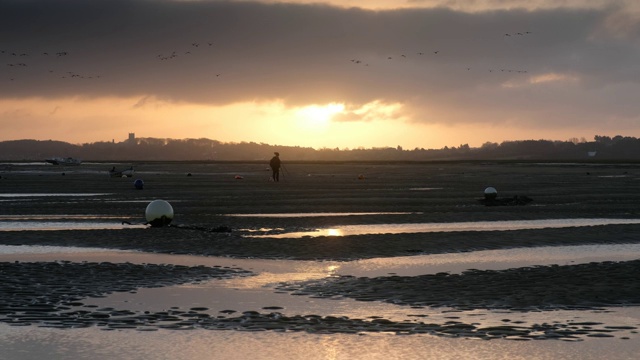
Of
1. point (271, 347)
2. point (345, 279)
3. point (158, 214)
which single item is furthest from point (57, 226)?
point (271, 347)

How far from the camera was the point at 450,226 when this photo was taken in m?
34.1

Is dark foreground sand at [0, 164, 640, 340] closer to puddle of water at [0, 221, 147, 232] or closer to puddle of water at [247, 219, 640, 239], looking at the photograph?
puddle of water at [247, 219, 640, 239]

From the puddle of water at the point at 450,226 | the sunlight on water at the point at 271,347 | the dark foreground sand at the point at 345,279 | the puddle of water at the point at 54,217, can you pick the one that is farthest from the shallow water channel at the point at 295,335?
the puddle of water at the point at 54,217

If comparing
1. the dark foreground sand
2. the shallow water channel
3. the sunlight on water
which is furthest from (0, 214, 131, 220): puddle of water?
the sunlight on water

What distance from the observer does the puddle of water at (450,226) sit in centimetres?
3116

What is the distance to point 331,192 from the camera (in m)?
61.2

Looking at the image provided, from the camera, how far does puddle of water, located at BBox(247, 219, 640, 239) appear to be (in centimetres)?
3116

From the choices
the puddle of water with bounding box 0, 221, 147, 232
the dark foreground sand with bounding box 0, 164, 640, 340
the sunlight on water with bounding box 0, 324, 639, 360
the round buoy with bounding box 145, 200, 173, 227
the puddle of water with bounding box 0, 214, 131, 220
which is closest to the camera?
the sunlight on water with bounding box 0, 324, 639, 360

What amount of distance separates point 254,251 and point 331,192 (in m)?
35.3

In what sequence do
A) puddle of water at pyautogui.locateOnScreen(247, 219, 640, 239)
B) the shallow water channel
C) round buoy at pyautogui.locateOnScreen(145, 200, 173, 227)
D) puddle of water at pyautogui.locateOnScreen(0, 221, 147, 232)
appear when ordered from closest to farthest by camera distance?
the shallow water channel → puddle of water at pyautogui.locateOnScreen(247, 219, 640, 239) → round buoy at pyautogui.locateOnScreen(145, 200, 173, 227) → puddle of water at pyautogui.locateOnScreen(0, 221, 147, 232)

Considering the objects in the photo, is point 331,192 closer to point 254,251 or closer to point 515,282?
point 254,251

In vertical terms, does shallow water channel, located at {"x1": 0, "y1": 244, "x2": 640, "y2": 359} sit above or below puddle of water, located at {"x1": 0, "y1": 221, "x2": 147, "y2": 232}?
above

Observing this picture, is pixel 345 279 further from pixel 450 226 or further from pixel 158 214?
pixel 450 226

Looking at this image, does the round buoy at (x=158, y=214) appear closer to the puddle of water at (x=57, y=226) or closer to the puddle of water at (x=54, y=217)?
the puddle of water at (x=57, y=226)
